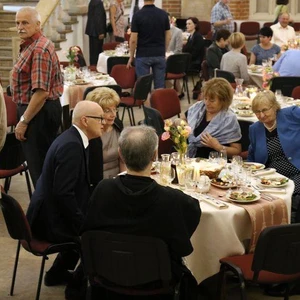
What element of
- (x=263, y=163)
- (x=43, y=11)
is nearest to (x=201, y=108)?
(x=263, y=163)

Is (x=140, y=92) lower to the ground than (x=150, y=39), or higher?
lower

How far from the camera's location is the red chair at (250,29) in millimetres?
15562

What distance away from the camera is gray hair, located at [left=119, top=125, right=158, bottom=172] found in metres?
3.71

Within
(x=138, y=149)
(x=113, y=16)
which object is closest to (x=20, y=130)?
(x=138, y=149)

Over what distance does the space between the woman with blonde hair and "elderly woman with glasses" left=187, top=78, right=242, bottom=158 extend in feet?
10.3

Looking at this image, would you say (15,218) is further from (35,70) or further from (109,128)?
(35,70)

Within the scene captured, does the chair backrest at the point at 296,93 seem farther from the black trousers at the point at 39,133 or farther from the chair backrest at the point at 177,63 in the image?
the chair backrest at the point at 177,63

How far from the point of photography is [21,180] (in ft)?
24.0

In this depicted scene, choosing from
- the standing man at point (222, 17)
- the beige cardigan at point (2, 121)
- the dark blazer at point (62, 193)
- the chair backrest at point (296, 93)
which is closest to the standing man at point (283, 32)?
the standing man at point (222, 17)

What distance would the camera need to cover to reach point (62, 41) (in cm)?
1221

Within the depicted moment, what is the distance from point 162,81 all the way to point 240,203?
509cm

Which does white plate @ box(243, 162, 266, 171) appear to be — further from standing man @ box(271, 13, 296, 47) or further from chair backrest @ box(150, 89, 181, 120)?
standing man @ box(271, 13, 296, 47)

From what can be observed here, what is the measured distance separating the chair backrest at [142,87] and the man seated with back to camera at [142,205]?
469cm

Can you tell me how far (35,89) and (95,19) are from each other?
23.1 ft
